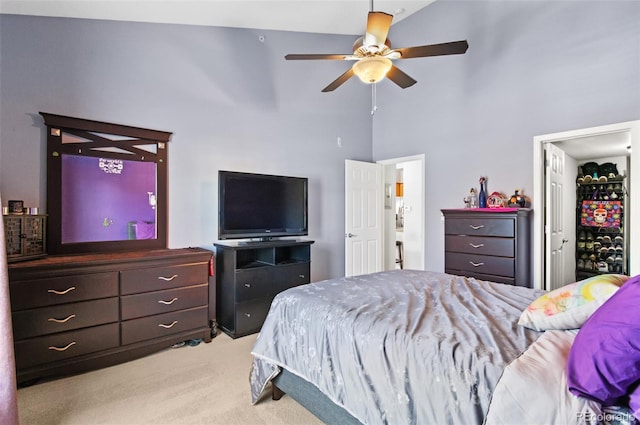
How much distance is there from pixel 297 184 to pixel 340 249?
1335mm

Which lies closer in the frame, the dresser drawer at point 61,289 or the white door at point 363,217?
the dresser drawer at point 61,289

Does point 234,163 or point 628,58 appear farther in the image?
point 234,163

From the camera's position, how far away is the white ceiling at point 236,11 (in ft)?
9.09

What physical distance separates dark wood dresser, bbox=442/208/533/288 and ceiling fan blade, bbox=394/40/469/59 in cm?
175

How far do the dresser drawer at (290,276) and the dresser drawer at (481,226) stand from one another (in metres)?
1.72

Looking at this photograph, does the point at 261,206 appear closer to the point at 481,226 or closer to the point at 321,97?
the point at 321,97

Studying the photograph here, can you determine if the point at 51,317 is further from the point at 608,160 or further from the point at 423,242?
the point at 608,160

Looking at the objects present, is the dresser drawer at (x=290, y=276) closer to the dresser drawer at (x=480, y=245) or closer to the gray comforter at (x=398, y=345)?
the gray comforter at (x=398, y=345)

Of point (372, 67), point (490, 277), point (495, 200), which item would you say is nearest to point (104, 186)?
point (372, 67)

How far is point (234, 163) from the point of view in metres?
3.85

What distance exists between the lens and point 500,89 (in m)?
3.83

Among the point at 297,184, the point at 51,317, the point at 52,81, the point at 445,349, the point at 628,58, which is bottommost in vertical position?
the point at 51,317

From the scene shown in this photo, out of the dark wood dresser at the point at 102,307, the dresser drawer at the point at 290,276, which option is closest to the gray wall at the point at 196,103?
the dark wood dresser at the point at 102,307

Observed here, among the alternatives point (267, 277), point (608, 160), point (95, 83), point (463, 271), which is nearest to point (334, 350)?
point (267, 277)
